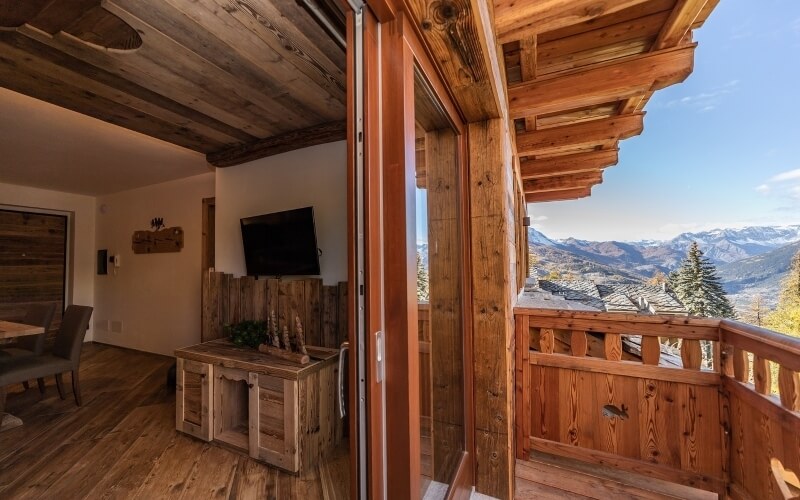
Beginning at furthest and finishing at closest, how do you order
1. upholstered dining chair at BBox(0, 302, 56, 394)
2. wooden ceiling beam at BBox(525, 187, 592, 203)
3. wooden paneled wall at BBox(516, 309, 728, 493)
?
wooden ceiling beam at BBox(525, 187, 592, 203) < upholstered dining chair at BBox(0, 302, 56, 394) < wooden paneled wall at BBox(516, 309, 728, 493)

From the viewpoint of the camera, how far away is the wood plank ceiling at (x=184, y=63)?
139 centimetres

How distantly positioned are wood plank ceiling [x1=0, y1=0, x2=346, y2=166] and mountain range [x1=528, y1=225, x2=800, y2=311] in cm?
437

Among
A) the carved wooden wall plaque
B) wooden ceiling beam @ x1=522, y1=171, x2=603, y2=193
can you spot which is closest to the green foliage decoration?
the carved wooden wall plaque

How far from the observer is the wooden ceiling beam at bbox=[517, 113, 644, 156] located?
2.38 metres

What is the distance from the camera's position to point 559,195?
5320mm

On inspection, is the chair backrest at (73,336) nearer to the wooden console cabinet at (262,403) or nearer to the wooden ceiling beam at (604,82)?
the wooden console cabinet at (262,403)

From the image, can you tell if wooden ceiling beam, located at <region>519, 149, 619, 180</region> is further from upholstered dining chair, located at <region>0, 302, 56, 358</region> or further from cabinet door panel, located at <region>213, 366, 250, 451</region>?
upholstered dining chair, located at <region>0, 302, 56, 358</region>

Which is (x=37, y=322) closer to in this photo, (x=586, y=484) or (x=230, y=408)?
(x=230, y=408)

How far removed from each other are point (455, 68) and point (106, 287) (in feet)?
20.4

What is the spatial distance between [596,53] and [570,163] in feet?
6.02

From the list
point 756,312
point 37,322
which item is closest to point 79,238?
point 37,322

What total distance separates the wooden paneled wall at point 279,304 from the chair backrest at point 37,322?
1482 mm

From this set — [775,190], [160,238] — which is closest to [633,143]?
[775,190]

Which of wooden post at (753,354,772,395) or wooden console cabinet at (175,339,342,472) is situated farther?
wooden console cabinet at (175,339,342,472)
